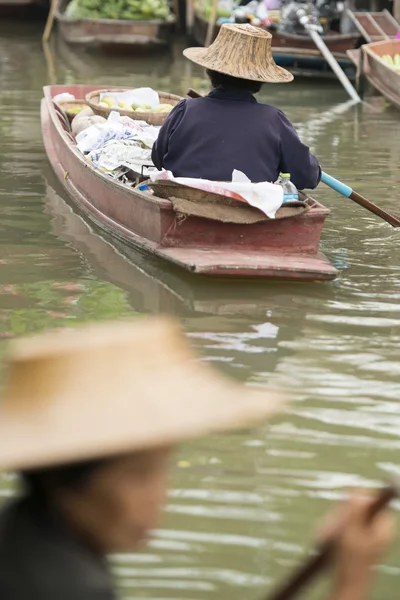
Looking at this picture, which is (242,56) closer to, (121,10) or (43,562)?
(43,562)

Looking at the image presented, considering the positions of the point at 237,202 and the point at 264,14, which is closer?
the point at 237,202

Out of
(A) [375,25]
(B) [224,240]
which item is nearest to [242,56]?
(B) [224,240]

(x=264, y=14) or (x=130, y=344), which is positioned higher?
(x=130, y=344)

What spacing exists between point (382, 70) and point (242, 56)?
6.05 m

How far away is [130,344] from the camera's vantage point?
4.84 feet

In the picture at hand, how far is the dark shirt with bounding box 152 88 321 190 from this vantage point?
547cm

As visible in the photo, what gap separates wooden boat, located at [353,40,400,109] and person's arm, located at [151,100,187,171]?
5.51 meters

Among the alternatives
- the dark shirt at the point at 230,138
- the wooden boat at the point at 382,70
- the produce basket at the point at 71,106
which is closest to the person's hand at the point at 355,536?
the dark shirt at the point at 230,138

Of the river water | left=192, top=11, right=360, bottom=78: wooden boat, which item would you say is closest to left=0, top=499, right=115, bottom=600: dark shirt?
the river water

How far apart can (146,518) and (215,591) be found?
141cm

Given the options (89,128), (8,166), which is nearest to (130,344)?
(89,128)

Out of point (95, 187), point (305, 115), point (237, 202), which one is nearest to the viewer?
point (237, 202)

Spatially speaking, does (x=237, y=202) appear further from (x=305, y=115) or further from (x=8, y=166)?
(x=305, y=115)

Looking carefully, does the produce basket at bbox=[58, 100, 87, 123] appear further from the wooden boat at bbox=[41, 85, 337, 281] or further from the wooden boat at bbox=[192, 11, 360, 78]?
the wooden boat at bbox=[192, 11, 360, 78]
